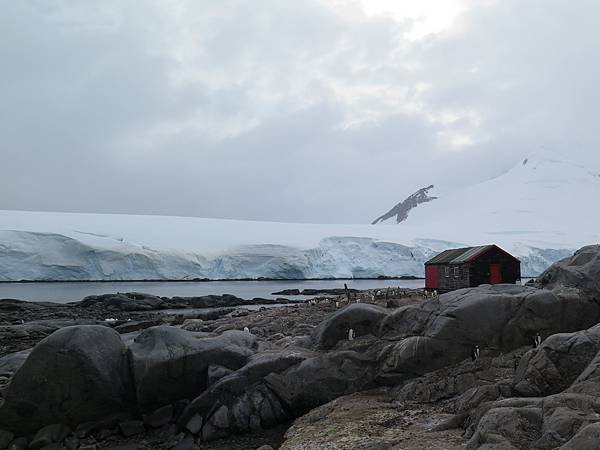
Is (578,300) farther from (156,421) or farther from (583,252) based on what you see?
(156,421)

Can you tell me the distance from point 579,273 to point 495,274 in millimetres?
11755

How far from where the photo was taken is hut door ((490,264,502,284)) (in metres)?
26.2

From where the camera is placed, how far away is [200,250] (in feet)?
225

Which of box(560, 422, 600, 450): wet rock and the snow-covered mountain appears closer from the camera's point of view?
box(560, 422, 600, 450): wet rock

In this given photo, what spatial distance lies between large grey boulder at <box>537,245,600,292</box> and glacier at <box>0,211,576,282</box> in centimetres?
5284

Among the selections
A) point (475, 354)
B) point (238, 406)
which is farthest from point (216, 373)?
point (475, 354)

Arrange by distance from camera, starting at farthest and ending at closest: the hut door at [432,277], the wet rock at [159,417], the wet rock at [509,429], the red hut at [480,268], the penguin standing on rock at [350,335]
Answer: the hut door at [432,277], the red hut at [480,268], the penguin standing on rock at [350,335], the wet rock at [159,417], the wet rock at [509,429]

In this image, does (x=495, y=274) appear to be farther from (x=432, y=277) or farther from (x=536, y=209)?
(x=536, y=209)

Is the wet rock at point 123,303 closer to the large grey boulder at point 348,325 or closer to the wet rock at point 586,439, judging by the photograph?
the large grey boulder at point 348,325

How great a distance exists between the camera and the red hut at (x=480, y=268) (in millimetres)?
25859

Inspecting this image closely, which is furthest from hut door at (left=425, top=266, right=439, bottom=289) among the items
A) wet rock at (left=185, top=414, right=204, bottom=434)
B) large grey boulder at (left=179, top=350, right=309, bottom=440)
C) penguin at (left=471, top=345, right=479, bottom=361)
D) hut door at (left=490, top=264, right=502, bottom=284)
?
wet rock at (left=185, top=414, right=204, bottom=434)

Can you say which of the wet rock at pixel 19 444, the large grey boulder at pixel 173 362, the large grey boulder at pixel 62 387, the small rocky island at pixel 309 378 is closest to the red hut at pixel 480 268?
the small rocky island at pixel 309 378

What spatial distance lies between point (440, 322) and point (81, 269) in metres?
59.3

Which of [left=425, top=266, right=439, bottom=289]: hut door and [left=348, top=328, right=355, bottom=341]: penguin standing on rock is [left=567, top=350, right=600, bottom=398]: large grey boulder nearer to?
[left=348, top=328, right=355, bottom=341]: penguin standing on rock
